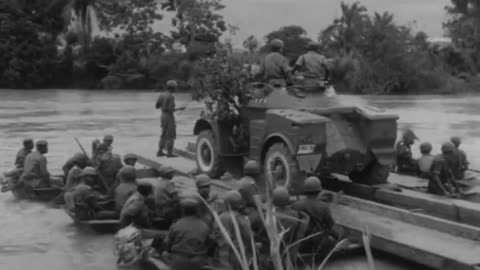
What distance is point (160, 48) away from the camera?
53688 millimetres

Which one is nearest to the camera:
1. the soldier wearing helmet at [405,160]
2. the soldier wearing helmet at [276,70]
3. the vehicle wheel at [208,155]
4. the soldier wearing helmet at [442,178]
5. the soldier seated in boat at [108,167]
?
the soldier wearing helmet at [442,178]

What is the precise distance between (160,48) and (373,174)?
44717mm

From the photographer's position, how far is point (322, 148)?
9328mm

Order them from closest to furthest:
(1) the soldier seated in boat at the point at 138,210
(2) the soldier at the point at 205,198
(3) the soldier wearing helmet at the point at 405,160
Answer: (2) the soldier at the point at 205,198 < (1) the soldier seated in boat at the point at 138,210 < (3) the soldier wearing helmet at the point at 405,160

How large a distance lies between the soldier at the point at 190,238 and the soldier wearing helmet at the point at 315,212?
1.11m

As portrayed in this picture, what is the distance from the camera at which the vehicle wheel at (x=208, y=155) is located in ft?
37.1

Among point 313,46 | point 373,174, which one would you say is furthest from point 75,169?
point 373,174

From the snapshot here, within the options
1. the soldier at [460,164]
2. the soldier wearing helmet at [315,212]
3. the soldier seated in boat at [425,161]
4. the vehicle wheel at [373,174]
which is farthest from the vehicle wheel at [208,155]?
the soldier wearing helmet at [315,212]

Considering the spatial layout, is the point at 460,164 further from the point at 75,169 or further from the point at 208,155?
the point at 75,169

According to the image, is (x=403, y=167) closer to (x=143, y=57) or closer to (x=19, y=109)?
(x=19, y=109)

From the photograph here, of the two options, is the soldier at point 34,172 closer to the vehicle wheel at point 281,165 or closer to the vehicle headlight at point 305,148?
the vehicle wheel at point 281,165

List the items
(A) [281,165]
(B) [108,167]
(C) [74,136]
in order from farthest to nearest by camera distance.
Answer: (C) [74,136] < (B) [108,167] < (A) [281,165]

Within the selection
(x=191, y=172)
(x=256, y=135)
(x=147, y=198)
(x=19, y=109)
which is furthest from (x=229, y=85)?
(x=19, y=109)

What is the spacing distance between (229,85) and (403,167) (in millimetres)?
3207
